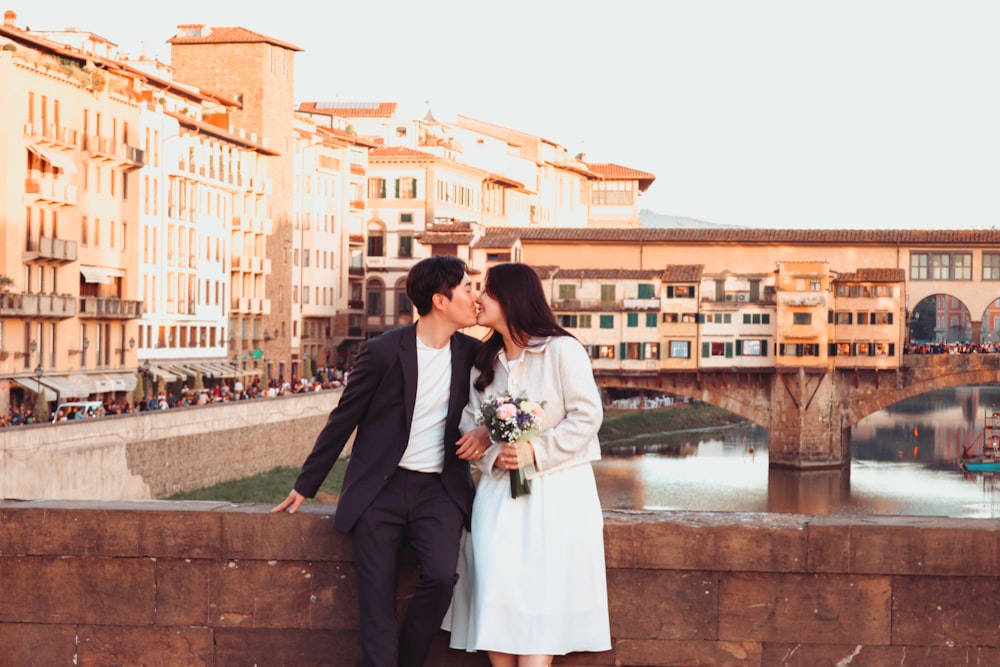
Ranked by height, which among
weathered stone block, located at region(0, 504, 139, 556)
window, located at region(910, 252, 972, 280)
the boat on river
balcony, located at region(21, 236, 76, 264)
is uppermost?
window, located at region(910, 252, 972, 280)

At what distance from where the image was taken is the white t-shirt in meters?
6.25

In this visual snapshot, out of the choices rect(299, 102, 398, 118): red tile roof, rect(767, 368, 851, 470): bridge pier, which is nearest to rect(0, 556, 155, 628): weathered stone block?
rect(767, 368, 851, 470): bridge pier

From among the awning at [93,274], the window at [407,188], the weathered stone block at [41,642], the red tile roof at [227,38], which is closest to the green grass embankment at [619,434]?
the awning at [93,274]

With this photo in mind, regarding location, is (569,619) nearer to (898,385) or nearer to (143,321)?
(143,321)

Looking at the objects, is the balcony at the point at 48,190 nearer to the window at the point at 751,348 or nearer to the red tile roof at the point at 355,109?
the window at the point at 751,348

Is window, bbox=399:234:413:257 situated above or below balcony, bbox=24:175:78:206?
above

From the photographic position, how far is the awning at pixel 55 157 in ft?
133

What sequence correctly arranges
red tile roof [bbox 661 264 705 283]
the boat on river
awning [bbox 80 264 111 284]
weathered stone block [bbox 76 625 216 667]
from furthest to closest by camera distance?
red tile roof [bbox 661 264 705 283], the boat on river, awning [bbox 80 264 111 284], weathered stone block [bbox 76 625 216 667]

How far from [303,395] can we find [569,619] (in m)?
41.4

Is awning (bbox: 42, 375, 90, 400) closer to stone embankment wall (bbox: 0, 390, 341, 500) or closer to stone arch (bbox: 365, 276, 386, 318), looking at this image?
stone embankment wall (bbox: 0, 390, 341, 500)

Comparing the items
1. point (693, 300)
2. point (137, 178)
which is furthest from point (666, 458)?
point (137, 178)

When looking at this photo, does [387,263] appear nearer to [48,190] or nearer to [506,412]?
[48,190]

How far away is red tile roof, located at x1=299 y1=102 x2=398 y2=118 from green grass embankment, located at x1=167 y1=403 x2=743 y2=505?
19.6 meters

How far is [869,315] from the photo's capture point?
60594 mm
